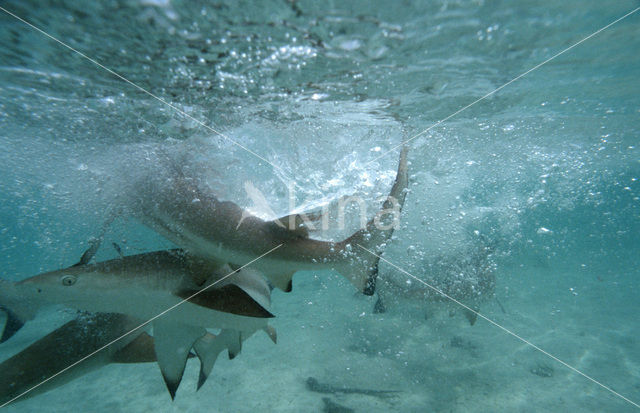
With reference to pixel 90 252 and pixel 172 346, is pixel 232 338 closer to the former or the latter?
pixel 172 346

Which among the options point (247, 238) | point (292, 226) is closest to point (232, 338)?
point (247, 238)

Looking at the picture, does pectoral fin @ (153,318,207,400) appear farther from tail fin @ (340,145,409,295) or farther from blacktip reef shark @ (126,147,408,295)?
tail fin @ (340,145,409,295)

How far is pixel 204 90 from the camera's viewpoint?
7.08 meters

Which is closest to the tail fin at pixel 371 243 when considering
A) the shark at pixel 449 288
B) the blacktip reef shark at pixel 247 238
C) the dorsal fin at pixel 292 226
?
the blacktip reef shark at pixel 247 238

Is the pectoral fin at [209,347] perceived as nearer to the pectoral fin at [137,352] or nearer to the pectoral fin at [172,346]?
the pectoral fin at [137,352]

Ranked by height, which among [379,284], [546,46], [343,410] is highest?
[546,46]

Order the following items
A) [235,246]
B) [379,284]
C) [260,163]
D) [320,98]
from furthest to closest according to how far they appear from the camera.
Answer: [260,163] < [379,284] < [320,98] < [235,246]

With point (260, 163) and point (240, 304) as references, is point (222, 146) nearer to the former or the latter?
point (260, 163)

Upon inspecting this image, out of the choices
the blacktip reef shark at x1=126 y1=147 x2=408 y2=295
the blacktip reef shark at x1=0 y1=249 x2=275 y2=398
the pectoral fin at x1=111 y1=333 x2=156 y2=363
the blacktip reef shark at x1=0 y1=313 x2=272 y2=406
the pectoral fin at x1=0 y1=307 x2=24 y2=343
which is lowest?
the pectoral fin at x1=111 y1=333 x2=156 y2=363

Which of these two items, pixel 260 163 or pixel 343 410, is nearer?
pixel 343 410

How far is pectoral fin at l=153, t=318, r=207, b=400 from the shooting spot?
4.23 m

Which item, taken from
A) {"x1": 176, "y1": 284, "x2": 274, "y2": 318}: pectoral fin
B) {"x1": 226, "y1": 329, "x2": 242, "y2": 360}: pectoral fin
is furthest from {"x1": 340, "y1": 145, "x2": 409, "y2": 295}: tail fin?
{"x1": 226, "y1": 329, "x2": 242, "y2": 360}: pectoral fin

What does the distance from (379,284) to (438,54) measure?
8.78 m

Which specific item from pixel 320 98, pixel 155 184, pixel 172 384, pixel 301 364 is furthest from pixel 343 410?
pixel 320 98
